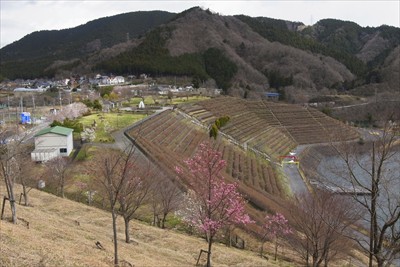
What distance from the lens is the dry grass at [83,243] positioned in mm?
10648

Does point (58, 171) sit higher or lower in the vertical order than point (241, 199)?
higher

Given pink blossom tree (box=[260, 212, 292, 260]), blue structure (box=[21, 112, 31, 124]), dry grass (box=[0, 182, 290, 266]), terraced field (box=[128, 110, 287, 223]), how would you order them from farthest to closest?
1. blue structure (box=[21, 112, 31, 124])
2. terraced field (box=[128, 110, 287, 223])
3. pink blossom tree (box=[260, 212, 292, 260])
4. dry grass (box=[0, 182, 290, 266])

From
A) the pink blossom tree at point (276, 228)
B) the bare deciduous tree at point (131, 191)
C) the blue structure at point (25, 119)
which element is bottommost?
the pink blossom tree at point (276, 228)

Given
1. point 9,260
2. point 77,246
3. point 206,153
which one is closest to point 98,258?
point 77,246

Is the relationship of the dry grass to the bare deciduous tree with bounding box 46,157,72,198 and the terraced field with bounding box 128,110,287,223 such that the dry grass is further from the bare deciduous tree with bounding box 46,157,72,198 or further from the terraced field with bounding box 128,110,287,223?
the terraced field with bounding box 128,110,287,223

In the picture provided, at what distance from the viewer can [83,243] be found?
1386 cm

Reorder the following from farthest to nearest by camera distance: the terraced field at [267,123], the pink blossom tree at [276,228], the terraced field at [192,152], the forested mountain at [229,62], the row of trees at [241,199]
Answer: the forested mountain at [229,62], the terraced field at [267,123], the terraced field at [192,152], the pink blossom tree at [276,228], the row of trees at [241,199]

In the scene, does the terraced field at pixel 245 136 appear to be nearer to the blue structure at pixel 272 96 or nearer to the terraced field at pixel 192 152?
the terraced field at pixel 192 152

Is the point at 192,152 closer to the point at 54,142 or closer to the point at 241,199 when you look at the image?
the point at 54,142

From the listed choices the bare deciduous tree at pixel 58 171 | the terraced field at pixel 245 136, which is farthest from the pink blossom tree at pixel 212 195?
the bare deciduous tree at pixel 58 171

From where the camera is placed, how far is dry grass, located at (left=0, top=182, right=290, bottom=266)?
419 inches

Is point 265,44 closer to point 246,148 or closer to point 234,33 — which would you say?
point 234,33

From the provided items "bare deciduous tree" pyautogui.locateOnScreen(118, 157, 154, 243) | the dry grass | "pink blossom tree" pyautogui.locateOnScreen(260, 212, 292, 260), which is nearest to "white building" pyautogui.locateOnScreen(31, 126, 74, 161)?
the dry grass

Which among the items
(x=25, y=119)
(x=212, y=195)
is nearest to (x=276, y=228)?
(x=212, y=195)
